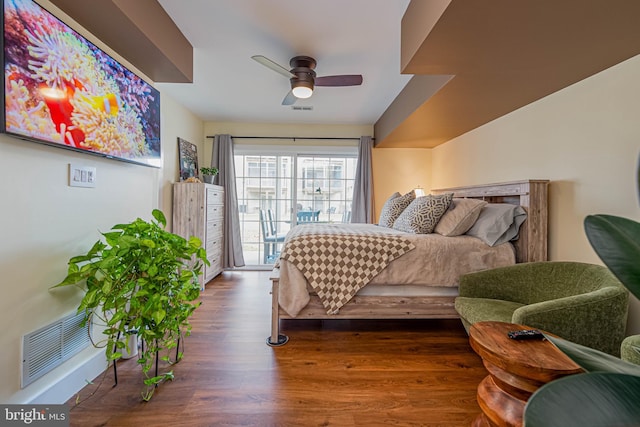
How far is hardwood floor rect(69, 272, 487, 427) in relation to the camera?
1456mm

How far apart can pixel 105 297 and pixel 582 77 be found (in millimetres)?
3277

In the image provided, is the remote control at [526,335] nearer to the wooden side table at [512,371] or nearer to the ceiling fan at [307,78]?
the wooden side table at [512,371]

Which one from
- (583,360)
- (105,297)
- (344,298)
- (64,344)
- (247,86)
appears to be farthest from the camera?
(247,86)

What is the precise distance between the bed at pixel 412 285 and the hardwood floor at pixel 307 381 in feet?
0.71

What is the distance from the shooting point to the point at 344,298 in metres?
2.22

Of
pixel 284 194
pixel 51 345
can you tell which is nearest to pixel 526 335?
pixel 51 345

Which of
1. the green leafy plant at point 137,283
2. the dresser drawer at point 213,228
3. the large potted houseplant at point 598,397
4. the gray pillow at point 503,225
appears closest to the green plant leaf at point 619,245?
the large potted houseplant at point 598,397

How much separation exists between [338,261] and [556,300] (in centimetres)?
134

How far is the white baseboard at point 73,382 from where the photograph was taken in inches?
57.1

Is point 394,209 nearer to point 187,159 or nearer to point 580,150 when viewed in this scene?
point 580,150

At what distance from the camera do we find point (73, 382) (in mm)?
1600

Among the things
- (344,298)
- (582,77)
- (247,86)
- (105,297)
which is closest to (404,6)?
(582,77)

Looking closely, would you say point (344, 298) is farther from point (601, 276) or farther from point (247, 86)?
point (247, 86)

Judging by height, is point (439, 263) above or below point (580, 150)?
below
